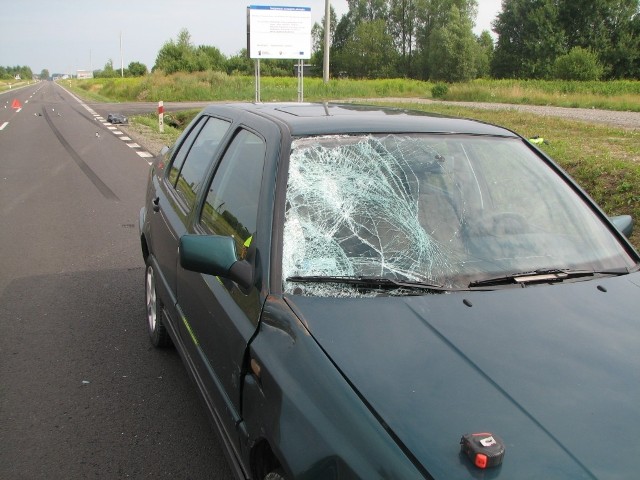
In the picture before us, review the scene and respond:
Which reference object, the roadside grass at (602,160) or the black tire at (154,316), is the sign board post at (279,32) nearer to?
the roadside grass at (602,160)

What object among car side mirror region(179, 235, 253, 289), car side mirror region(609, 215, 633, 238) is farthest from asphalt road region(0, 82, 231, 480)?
car side mirror region(609, 215, 633, 238)

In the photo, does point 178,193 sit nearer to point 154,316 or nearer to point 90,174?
point 154,316

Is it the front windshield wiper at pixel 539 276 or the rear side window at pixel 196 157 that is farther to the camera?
the rear side window at pixel 196 157

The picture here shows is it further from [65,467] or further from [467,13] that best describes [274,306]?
[467,13]

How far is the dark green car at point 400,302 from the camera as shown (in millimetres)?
1601

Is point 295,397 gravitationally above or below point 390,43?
below

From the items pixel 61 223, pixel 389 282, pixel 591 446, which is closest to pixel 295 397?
pixel 389 282

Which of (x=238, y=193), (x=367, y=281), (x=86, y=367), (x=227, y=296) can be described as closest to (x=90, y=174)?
(x=86, y=367)

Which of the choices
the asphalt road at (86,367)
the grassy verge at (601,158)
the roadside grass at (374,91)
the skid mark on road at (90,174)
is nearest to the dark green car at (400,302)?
the asphalt road at (86,367)

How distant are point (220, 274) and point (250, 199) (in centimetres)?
41

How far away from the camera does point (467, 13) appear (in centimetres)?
8919

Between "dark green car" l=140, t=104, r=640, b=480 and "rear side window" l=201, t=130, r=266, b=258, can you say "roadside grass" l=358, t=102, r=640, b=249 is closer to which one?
"dark green car" l=140, t=104, r=640, b=480

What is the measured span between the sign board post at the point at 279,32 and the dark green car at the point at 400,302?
23667 mm

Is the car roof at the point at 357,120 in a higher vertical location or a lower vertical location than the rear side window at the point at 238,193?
higher
